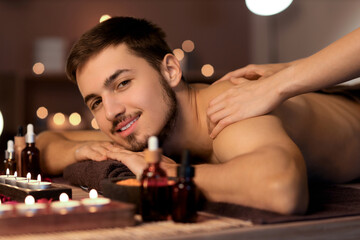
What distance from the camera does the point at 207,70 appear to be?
4.69 meters

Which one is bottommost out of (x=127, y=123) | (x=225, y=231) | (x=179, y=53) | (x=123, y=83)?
(x=225, y=231)

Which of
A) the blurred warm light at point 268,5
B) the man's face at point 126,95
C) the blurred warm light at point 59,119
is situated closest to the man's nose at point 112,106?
the man's face at point 126,95

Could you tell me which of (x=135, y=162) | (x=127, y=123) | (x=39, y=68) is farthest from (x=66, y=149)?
(x=39, y=68)

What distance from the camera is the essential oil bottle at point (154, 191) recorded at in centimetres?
84

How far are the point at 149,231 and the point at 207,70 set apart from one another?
13.1 ft

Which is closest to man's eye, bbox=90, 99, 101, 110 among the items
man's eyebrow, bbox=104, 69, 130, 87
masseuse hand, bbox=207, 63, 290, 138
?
man's eyebrow, bbox=104, 69, 130, 87

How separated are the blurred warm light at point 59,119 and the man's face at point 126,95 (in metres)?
2.80

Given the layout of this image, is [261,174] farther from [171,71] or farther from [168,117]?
[171,71]

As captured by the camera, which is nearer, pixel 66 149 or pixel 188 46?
pixel 66 149

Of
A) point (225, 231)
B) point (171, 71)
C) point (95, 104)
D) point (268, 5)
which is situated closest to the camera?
point (225, 231)

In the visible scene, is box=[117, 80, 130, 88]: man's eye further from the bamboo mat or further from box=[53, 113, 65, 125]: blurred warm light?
box=[53, 113, 65, 125]: blurred warm light

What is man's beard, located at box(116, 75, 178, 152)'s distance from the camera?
1.44m

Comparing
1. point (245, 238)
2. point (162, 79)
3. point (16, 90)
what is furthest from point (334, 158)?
point (16, 90)

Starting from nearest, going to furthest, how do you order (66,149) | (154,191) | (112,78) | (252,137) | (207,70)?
1. (154,191)
2. (252,137)
3. (112,78)
4. (66,149)
5. (207,70)
